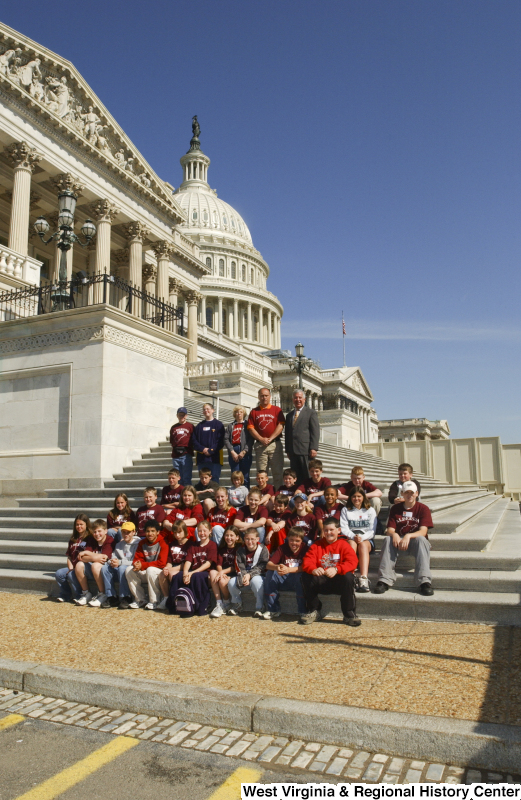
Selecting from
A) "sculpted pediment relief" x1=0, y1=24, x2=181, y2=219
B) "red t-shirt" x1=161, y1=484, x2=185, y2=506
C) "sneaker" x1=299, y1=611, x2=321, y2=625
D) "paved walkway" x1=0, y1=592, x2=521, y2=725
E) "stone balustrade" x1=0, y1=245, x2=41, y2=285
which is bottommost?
"paved walkway" x1=0, y1=592, x2=521, y2=725

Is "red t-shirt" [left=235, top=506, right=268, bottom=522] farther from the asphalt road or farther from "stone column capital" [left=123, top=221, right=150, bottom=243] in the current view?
"stone column capital" [left=123, top=221, right=150, bottom=243]

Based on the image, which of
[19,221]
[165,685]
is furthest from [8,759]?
[19,221]

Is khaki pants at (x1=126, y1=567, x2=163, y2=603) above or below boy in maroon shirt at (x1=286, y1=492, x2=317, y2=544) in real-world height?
below

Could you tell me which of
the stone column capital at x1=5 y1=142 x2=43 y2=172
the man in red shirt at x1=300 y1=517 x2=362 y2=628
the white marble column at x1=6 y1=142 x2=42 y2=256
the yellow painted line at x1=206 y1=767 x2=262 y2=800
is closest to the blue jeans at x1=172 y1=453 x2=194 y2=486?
the man in red shirt at x1=300 y1=517 x2=362 y2=628

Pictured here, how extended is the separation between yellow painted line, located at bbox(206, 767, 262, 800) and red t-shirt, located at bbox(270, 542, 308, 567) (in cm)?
350

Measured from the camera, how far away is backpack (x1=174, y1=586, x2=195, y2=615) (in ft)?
23.8

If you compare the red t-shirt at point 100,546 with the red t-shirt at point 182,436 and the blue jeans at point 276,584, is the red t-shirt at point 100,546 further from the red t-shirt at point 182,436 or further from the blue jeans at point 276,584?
the red t-shirt at point 182,436

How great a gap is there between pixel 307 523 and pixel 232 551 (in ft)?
3.43

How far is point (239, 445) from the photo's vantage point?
35.1 feet

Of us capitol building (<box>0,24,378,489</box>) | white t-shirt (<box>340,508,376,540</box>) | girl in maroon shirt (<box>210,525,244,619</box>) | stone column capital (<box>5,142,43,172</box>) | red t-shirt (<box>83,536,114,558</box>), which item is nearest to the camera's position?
girl in maroon shirt (<box>210,525,244,619</box>)

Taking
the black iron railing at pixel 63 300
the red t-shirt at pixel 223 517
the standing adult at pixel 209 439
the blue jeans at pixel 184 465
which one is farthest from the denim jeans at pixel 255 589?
the black iron railing at pixel 63 300

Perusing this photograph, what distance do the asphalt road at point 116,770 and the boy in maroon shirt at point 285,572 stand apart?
3113mm

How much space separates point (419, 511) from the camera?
25.0ft

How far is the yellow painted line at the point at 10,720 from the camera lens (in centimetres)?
448
